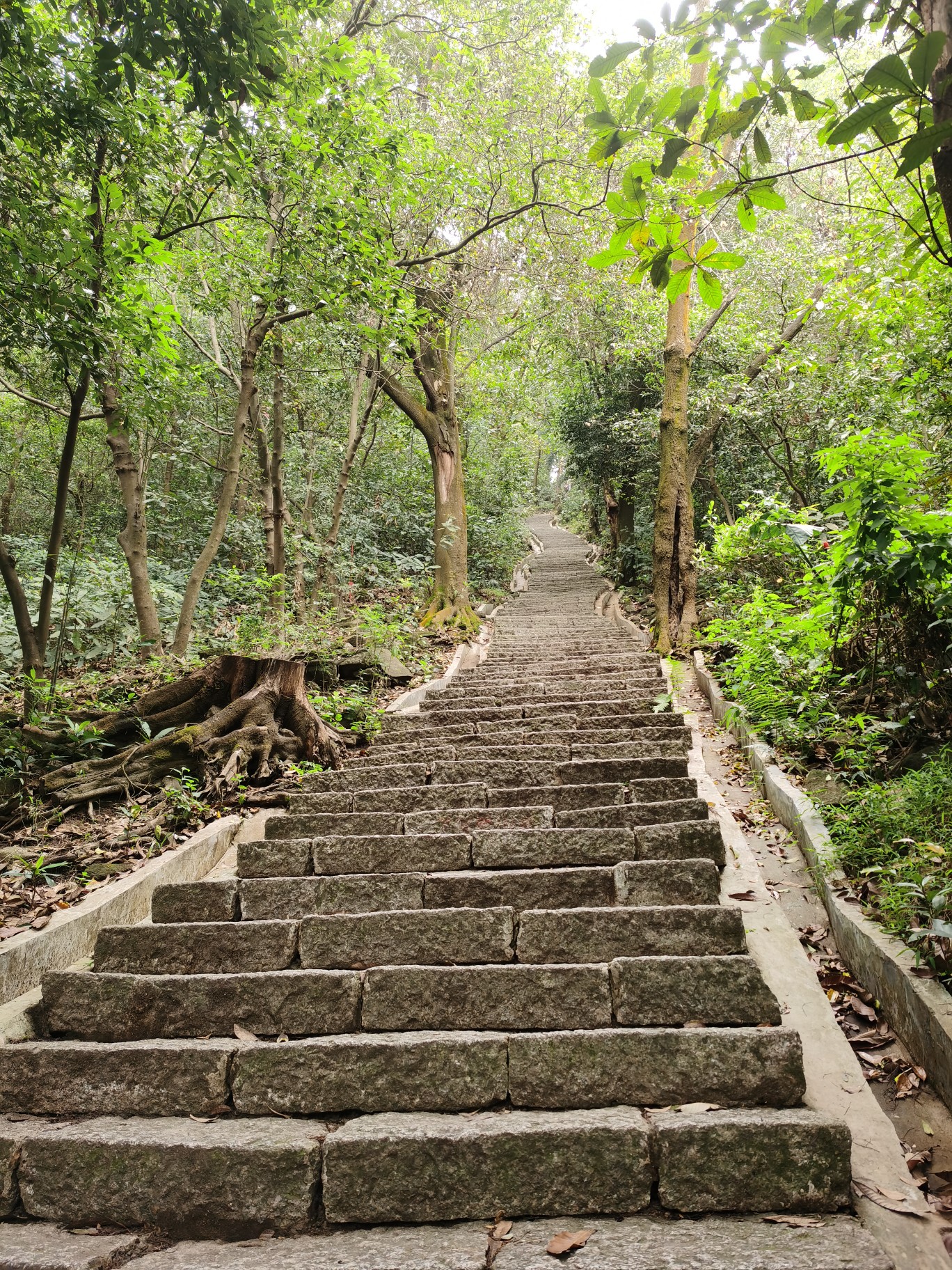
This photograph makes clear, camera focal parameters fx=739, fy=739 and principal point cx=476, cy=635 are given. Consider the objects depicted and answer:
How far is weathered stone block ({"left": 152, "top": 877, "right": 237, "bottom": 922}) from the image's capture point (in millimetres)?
3488

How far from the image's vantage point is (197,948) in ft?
10.4

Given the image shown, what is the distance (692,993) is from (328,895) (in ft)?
5.52

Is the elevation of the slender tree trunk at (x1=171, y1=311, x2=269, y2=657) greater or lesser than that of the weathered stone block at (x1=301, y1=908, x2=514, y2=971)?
greater

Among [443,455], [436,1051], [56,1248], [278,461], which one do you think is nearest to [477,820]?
[436,1051]

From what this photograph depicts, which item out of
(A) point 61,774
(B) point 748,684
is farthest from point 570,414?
(A) point 61,774

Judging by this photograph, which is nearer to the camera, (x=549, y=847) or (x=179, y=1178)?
(x=179, y=1178)

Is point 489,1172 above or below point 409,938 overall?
below

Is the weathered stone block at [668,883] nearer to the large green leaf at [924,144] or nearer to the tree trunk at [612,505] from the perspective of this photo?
the large green leaf at [924,144]

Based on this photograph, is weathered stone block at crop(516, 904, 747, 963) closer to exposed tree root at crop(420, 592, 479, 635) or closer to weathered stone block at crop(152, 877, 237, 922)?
weathered stone block at crop(152, 877, 237, 922)

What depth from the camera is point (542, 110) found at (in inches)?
445

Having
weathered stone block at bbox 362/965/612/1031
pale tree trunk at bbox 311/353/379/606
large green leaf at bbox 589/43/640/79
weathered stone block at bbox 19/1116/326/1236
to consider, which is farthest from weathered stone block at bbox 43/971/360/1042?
pale tree trunk at bbox 311/353/379/606

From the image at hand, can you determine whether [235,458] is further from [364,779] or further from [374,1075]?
[374,1075]

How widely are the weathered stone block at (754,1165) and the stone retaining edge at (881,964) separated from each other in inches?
20.5

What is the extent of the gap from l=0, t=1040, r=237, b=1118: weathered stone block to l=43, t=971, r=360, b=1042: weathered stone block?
0.44ft
